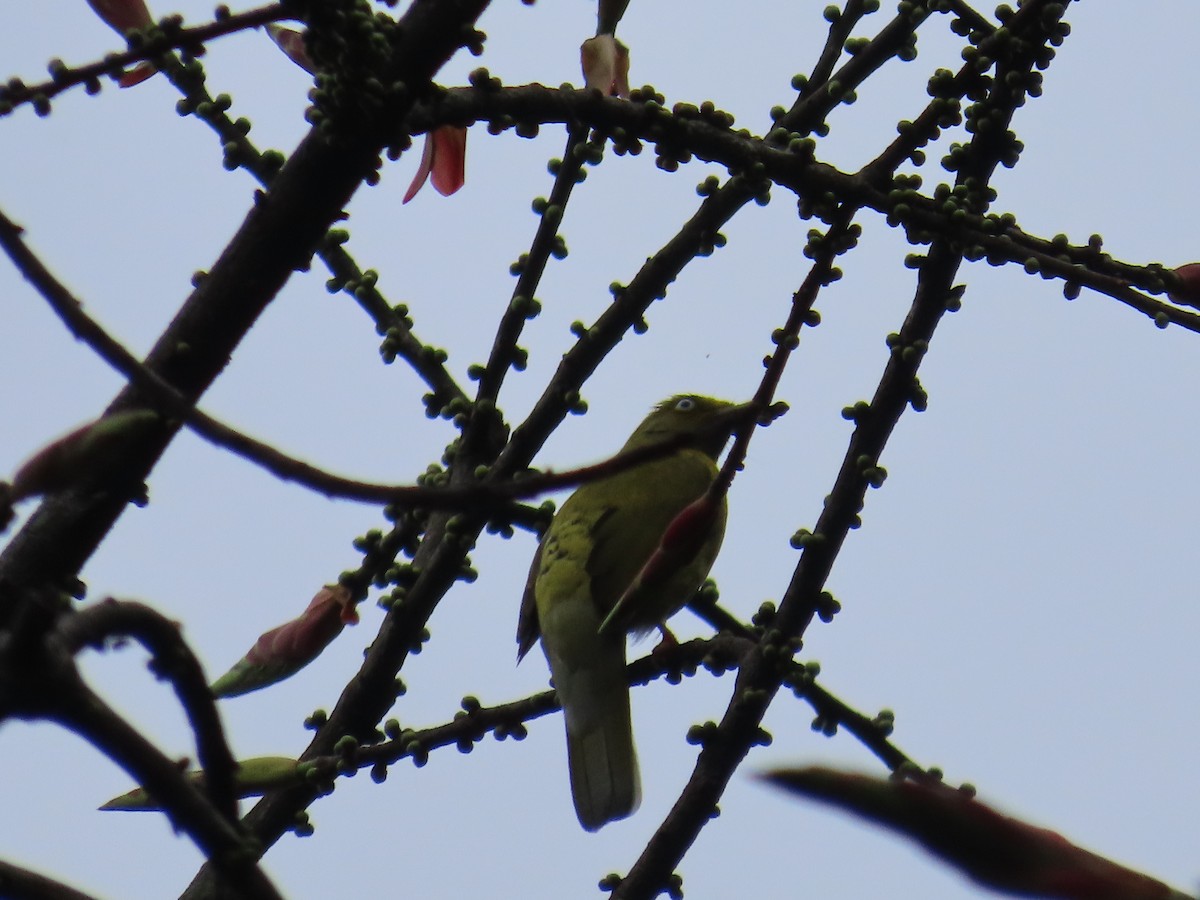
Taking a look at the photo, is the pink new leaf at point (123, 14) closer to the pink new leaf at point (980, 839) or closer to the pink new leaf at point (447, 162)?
the pink new leaf at point (447, 162)

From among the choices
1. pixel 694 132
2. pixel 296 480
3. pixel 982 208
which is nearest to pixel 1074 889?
pixel 296 480

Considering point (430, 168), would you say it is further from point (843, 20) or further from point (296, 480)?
point (296, 480)

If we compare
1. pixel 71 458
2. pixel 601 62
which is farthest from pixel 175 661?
pixel 601 62

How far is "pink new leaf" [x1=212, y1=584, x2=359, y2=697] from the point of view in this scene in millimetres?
2535

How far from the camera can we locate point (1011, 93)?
2.69 m

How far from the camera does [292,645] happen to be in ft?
8.41

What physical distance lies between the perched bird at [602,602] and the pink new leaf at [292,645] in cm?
79

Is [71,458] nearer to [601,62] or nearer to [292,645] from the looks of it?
[292,645]

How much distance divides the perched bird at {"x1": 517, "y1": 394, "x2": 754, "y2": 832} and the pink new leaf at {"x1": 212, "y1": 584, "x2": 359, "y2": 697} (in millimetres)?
787

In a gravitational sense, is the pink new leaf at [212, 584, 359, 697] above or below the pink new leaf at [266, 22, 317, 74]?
below

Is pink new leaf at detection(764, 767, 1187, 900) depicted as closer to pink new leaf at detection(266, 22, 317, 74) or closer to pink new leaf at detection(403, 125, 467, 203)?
pink new leaf at detection(266, 22, 317, 74)

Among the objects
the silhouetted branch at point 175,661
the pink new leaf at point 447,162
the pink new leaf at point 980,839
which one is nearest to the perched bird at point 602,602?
the pink new leaf at point 447,162

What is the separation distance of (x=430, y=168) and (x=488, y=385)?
1.48 feet

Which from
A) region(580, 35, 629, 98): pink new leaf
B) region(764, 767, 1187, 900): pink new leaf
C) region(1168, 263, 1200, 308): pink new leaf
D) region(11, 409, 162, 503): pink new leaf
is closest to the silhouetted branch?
region(11, 409, 162, 503): pink new leaf
